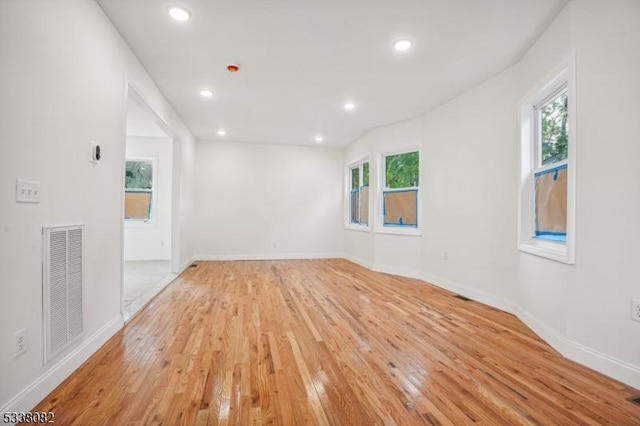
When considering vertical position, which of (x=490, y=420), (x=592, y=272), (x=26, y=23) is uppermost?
(x=26, y=23)

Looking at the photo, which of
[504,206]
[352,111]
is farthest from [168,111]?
[504,206]

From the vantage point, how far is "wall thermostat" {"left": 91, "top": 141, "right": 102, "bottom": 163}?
7.14ft

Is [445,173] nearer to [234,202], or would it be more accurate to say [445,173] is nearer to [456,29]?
[456,29]

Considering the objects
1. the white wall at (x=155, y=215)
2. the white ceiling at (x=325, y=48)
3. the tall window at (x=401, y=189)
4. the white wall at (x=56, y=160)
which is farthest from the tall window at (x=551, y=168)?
the white wall at (x=155, y=215)

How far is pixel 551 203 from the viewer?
263 centimetres

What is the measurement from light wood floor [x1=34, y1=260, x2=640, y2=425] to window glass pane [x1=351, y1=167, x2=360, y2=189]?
12.3 feet

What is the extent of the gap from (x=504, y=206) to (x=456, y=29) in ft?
5.96

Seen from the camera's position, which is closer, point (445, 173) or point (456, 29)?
point (456, 29)

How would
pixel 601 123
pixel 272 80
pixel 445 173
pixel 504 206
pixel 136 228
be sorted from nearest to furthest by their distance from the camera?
pixel 601 123
pixel 504 206
pixel 272 80
pixel 445 173
pixel 136 228

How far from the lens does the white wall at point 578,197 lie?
187 cm

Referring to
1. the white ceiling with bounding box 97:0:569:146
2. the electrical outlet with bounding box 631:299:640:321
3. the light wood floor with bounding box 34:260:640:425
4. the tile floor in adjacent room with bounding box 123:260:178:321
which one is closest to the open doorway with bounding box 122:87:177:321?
the tile floor in adjacent room with bounding box 123:260:178:321

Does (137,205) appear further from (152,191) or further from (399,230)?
(399,230)

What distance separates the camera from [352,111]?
460 centimetres

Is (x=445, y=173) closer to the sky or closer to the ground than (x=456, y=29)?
closer to the ground
